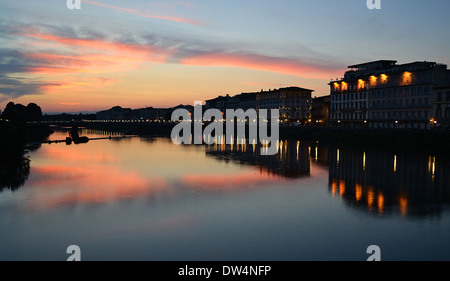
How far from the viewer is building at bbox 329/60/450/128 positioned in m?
88.1

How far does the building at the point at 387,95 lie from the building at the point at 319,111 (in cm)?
2752

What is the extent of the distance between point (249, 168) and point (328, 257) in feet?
104

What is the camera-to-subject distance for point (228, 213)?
87.9ft

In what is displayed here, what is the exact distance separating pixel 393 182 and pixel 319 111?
125 m

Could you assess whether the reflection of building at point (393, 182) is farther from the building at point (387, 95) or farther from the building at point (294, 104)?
the building at point (294, 104)

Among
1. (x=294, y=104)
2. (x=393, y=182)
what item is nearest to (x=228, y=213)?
(x=393, y=182)

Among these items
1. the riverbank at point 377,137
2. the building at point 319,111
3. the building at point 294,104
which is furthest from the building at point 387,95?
the building at point 294,104

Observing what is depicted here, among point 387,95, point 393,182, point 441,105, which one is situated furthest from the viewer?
point 387,95

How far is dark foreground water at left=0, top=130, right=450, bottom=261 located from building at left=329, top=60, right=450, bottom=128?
148 feet

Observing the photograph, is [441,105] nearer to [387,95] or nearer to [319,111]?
[387,95]

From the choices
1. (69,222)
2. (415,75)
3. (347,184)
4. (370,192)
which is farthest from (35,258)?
(415,75)

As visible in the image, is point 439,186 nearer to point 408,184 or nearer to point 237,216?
point 408,184

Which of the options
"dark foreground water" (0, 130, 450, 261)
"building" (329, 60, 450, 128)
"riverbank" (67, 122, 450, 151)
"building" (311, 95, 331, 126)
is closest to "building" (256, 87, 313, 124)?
"building" (311, 95, 331, 126)

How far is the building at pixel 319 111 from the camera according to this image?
150637mm
